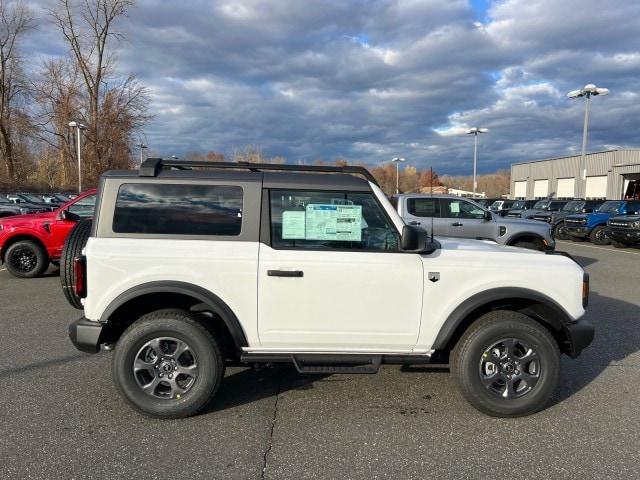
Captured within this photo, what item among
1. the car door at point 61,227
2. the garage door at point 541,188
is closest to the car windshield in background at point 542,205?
the car door at point 61,227

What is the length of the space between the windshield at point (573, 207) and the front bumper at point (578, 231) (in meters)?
2.39

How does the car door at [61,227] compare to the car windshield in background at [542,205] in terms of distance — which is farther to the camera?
the car windshield in background at [542,205]

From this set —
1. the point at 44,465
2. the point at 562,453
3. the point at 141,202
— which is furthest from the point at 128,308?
the point at 562,453

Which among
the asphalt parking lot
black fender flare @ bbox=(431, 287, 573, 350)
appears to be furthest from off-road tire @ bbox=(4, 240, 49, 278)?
black fender flare @ bbox=(431, 287, 573, 350)

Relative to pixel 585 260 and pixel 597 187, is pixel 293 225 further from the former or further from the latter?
pixel 597 187

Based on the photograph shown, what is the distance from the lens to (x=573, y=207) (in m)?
21.5

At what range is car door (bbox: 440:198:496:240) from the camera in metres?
10.6

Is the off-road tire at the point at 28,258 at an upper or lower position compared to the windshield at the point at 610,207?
lower

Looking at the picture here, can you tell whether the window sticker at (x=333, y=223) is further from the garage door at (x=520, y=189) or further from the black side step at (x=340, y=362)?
the garage door at (x=520, y=189)

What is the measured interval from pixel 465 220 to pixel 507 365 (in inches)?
294

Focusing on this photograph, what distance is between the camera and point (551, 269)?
3.64 metres

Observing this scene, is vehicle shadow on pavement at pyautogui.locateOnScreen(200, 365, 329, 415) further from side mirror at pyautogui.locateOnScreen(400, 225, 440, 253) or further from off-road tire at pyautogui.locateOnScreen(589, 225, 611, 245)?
off-road tire at pyautogui.locateOnScreen(589, 225, 611, 245)

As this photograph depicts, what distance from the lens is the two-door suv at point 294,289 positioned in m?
3.49

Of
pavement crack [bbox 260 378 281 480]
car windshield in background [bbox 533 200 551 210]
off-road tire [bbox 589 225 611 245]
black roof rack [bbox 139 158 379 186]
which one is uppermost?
black roof rack [bbox 139 158 379 186]
